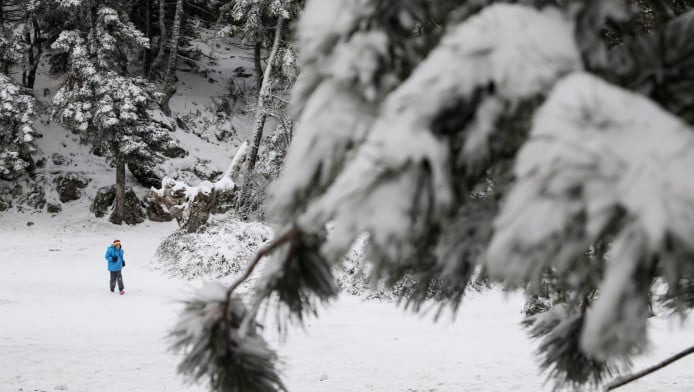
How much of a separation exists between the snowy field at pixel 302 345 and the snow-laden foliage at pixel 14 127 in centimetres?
515

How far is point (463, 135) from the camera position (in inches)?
25.2

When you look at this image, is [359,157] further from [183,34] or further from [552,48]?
[183,34]

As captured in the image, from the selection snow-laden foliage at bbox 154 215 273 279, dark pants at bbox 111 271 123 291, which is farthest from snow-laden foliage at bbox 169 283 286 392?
snow-laden foliage at bbox 154 215 273 279

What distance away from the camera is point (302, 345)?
20.5 feet

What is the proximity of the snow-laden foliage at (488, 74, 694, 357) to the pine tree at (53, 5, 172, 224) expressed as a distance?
14.2 metres

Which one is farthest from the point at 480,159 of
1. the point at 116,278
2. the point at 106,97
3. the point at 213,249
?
the point at 106,97

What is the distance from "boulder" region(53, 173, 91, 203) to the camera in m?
14.7

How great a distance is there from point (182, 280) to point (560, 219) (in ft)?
32.8

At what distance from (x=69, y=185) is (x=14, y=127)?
2.36m

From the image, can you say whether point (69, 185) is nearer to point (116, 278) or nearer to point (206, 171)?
point (206, 171)

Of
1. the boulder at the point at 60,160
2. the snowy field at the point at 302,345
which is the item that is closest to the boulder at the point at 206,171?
the boulder at the point at 60,160

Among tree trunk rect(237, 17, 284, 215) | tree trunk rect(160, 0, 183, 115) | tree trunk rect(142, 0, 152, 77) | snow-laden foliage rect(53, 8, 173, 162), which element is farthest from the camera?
tree trunk rect(142, 0, 152, 77)

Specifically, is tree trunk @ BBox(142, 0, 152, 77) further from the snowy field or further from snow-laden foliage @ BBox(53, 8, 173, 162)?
the snowy field

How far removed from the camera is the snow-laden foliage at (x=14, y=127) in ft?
43.5
